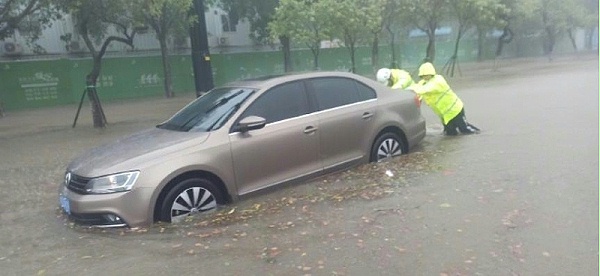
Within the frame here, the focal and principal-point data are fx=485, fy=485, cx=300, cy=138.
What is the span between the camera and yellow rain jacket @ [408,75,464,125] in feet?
24.5

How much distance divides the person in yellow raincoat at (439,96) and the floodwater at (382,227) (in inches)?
34.4

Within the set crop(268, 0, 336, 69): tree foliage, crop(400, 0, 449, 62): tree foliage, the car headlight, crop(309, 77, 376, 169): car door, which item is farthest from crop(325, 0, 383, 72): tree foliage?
the car headlight

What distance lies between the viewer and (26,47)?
25.4 meters

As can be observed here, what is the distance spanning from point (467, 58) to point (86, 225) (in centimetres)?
4193

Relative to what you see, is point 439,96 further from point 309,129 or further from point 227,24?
point 227,24

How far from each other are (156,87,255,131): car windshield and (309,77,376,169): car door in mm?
891

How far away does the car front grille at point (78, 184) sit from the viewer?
173 inches

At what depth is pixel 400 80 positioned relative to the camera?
25.0 ft

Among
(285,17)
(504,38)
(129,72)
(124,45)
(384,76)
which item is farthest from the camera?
(504,38)

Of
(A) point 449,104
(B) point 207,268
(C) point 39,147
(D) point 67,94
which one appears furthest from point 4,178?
(D) point 67,94

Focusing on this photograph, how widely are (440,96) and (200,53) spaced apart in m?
4.48

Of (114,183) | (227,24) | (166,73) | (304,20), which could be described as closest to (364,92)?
(114,183)

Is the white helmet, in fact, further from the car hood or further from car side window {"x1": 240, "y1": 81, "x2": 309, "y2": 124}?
the car hood

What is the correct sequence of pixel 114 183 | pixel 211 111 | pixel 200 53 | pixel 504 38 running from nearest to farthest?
pixel 114 183
pixel 211 111
pixel 200 53
pixel 504 38
